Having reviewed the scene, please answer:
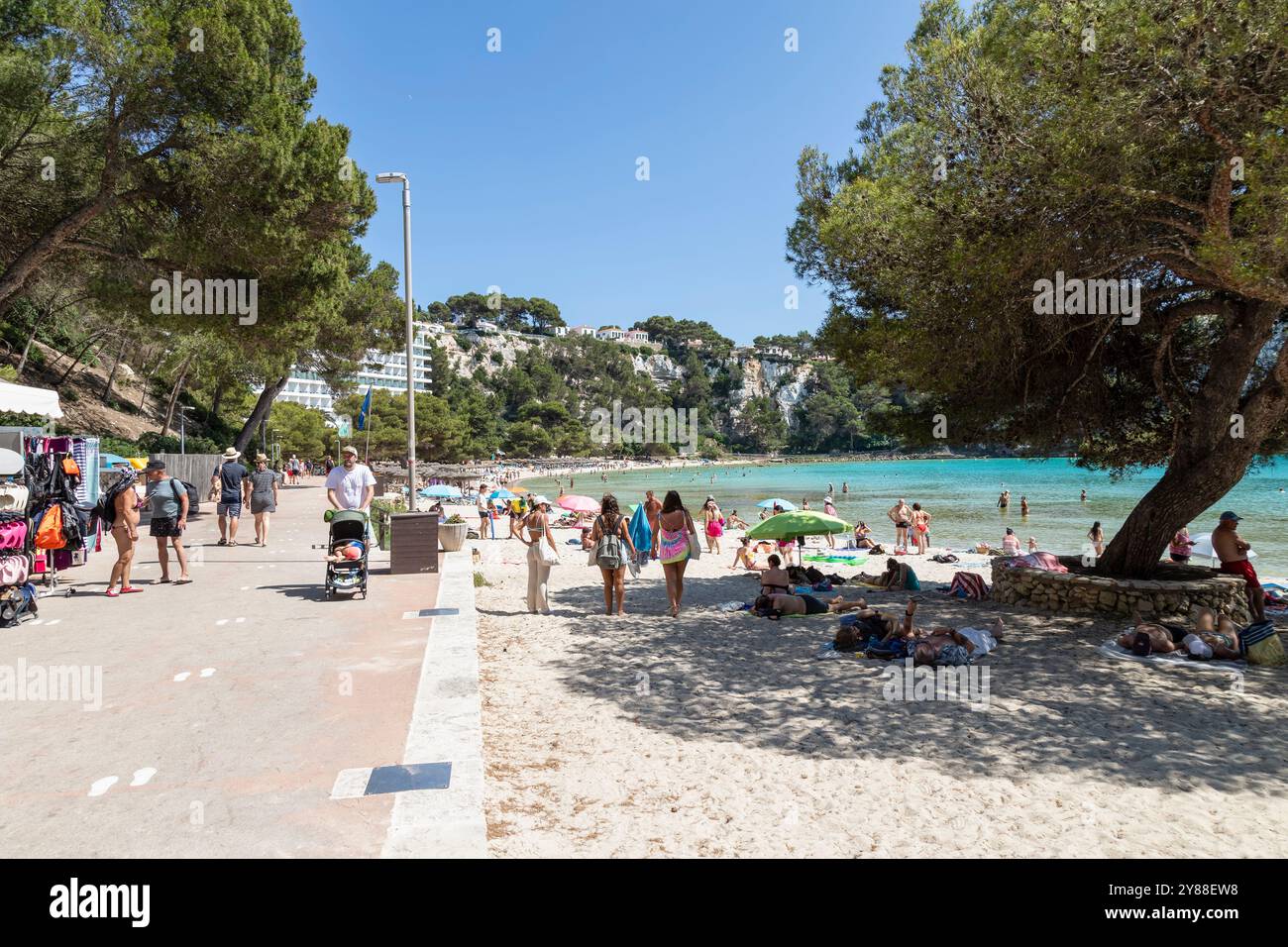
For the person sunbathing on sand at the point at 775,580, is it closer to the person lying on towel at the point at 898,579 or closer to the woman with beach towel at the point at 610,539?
the woman with beach towel at the point at 610,539

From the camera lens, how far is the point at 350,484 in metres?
9.11

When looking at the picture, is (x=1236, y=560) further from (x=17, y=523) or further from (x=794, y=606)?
(x=17, y=523)

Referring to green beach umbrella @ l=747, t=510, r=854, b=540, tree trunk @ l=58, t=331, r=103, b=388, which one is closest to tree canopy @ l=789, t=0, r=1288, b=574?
green beach umbrella @ l=747, t=510, r=854, b=540

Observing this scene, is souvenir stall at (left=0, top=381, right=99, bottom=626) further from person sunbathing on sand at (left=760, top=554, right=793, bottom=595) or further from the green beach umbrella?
the green beach umbrella

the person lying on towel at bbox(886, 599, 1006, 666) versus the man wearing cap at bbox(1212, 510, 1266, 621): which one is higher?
the man wearing cap at bbox(1212, 510, 1266, 621)

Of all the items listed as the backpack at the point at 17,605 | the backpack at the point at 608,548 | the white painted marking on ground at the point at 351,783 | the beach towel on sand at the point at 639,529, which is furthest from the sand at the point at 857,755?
the backpack at the point at 17,605

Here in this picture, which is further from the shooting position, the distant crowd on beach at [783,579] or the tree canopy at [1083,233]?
the distant crowd on beach at [783,579]

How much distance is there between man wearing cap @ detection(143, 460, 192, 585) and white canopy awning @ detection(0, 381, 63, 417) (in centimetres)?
121

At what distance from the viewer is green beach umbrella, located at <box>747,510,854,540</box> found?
1173 centimetres

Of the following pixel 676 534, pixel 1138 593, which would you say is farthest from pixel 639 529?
pixel 1138 593

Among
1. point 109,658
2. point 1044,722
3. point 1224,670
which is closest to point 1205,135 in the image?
point 1224,670

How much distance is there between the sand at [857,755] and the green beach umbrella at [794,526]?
377cm

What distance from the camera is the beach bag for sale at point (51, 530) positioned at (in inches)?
320
